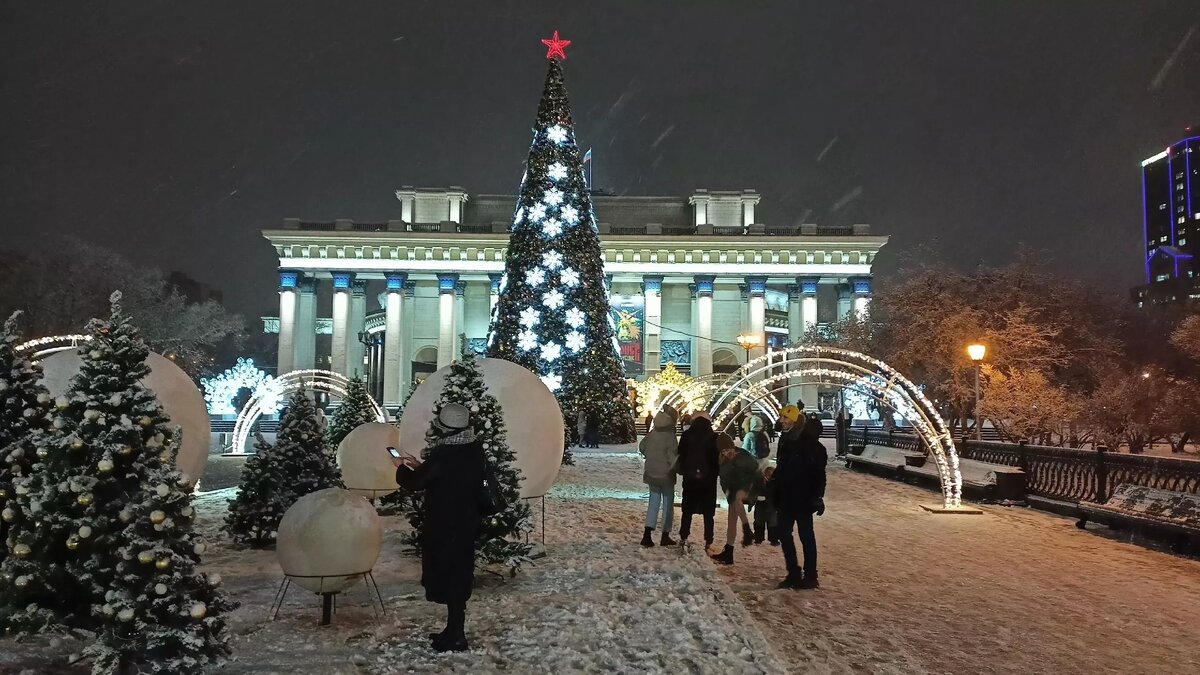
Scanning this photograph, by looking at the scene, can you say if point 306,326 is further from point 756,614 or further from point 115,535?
point 115,535

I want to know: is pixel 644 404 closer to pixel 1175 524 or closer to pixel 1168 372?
pixel 1168 372

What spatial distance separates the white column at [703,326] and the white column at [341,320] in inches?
1229

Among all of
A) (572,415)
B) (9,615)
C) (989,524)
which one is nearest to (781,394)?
(572,415)

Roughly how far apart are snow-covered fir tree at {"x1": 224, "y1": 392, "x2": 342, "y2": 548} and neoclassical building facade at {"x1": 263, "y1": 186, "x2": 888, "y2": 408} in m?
58.6

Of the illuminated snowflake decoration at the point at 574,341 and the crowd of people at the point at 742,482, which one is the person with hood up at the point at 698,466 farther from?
the illuminated snowflake decoration at the point at 574,341

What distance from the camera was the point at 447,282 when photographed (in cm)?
7225

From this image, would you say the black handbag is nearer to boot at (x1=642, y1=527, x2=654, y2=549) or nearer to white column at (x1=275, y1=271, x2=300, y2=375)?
boot at (x1=642, y1=527, x2=654, y2=549)

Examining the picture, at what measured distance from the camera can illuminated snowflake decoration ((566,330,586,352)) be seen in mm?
28000

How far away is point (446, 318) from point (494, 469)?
64078 millimetres

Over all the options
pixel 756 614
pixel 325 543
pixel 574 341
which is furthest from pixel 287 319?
pixel 756 614

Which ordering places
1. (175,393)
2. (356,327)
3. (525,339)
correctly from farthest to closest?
(356,327) < (525,339) < (175,393)

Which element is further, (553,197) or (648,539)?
(553,197)

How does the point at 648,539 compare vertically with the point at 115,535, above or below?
below

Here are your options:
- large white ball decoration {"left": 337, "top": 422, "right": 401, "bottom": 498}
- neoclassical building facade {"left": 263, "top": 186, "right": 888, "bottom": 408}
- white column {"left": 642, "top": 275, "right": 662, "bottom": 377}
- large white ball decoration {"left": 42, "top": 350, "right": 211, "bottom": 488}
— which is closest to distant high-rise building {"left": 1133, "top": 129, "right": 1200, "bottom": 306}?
neoclassical building facade {"left": 263, "top": 186, "right": 888, "bottom": 408}
